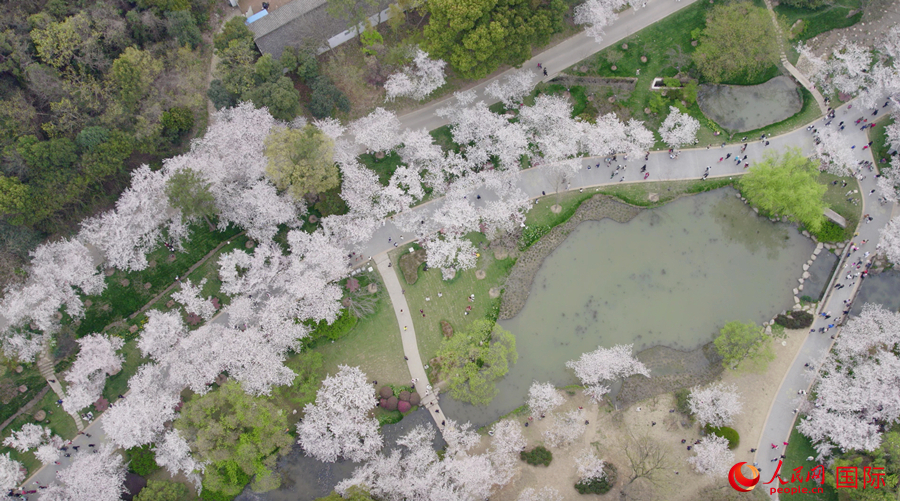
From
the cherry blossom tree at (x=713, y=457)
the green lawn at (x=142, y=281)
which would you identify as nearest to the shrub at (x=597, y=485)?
the cherry blossom tree at (x=713, y=457)

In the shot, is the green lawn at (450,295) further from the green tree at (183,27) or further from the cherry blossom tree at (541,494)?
the green tree at (183,27)

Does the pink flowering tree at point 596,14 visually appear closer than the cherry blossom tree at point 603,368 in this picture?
No

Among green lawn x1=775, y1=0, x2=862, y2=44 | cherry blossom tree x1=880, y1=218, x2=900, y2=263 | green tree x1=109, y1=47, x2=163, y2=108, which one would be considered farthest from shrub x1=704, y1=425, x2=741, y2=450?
green tree x1=109, y1=47, x2=163, y2=108

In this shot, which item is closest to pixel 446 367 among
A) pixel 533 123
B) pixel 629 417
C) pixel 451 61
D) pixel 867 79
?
pixel 629 417

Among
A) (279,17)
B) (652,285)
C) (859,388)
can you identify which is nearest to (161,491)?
(279,17)

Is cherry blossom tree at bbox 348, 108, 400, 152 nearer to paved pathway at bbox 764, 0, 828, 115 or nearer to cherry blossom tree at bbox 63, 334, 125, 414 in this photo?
cherry blossom tree at bbox 63, 334, 125, 414

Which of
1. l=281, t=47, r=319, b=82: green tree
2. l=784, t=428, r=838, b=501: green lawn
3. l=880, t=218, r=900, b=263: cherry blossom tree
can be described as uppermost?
l=281, t=47, r=319, b=82: green tree

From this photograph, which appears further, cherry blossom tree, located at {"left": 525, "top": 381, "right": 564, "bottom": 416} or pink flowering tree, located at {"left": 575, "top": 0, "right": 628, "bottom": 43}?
pink flowering tree, located at {"left": 575, "top": 0, "right": 628, "bottom": 43}
